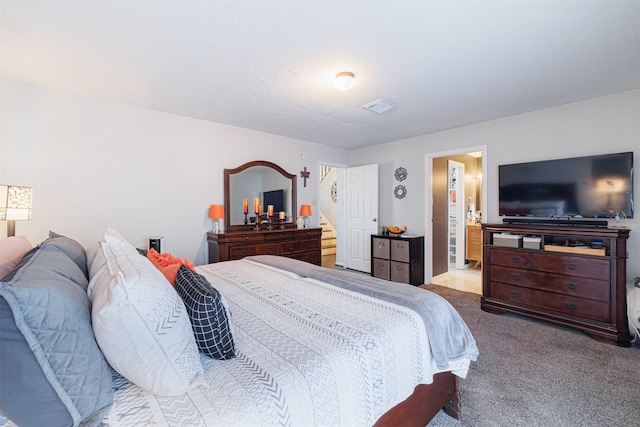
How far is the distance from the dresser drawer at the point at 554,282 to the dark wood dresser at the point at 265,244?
8.09ft

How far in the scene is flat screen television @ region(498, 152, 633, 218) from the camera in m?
2.81

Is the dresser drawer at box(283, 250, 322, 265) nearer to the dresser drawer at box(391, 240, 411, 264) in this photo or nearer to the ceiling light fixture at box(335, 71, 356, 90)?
the dresser drawer at box(391, 240, 411, 264)

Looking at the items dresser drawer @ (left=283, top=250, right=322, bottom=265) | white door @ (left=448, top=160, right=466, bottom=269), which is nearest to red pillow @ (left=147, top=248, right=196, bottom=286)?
dresser drawer @ (left=283, top=250, right=322, bottom=265)

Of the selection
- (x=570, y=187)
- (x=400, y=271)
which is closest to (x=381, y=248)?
(x=400, y=271)

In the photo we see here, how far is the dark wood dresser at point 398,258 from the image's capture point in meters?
4.32

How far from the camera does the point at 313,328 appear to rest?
1271 millimetres

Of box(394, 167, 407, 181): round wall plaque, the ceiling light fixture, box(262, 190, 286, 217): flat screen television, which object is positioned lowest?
Result: box(262, 190, 286, 217): flat screen television

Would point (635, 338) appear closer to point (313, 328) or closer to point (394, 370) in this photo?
point (394, 370)

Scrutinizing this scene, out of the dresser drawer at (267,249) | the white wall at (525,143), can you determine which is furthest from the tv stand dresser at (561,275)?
the dresser drawer at (267,249)

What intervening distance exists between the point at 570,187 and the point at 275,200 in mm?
3768

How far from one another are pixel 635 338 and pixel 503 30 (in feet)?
9.76

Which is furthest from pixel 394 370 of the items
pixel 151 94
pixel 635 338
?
pixel 151 94

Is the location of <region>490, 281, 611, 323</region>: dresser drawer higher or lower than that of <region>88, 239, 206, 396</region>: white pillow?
lower

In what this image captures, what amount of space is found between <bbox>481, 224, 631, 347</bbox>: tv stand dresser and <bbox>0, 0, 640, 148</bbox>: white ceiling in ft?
4.91
